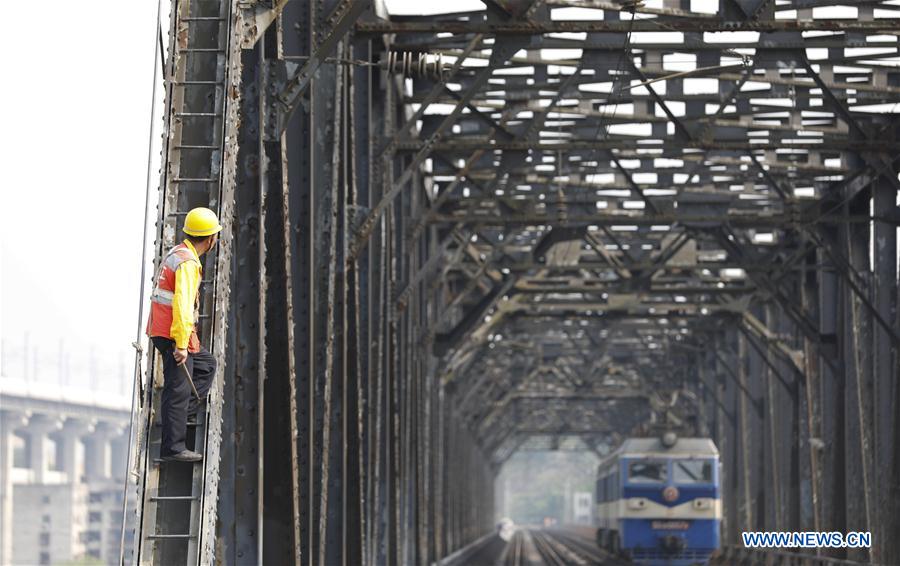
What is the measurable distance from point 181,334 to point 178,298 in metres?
0.19

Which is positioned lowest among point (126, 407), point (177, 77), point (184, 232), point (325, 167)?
point (184, 232)

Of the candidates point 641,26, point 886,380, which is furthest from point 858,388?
point 641,26

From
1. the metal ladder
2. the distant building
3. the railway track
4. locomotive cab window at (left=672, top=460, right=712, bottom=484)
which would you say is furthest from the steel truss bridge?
the distant building

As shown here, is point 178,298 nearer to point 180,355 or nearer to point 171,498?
Result: point 180,355

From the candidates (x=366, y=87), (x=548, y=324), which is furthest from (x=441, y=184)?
(x=548, y=324)

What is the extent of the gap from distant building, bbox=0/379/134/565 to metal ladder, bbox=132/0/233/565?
88.2 meters

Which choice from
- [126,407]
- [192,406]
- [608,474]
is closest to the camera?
[192,406]

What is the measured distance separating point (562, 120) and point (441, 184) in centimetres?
617

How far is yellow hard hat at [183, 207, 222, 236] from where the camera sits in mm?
8797

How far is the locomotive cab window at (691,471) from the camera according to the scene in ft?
133

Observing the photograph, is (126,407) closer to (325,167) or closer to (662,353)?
(662,353)

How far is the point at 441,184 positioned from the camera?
3312cm

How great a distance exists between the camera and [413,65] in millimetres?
21984

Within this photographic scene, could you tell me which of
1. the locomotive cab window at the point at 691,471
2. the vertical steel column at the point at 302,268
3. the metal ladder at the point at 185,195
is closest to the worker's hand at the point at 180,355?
the metal ladder at the point at 185,195
